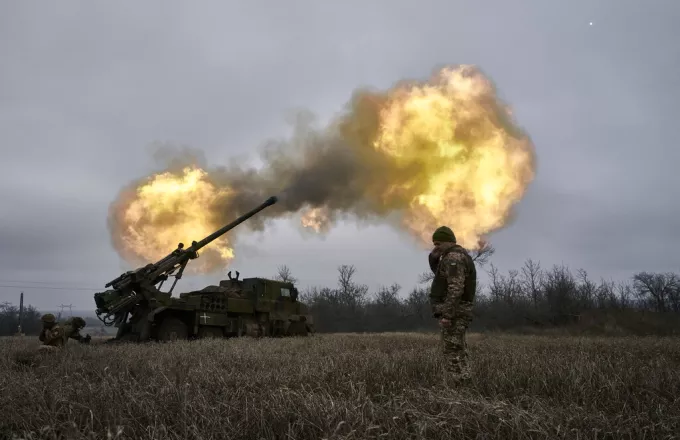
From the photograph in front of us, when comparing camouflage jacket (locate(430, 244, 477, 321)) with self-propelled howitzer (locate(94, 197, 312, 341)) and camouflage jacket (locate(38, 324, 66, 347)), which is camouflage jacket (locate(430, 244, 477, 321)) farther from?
self-propelled howitzer (locate(94, 197, 312, 341))

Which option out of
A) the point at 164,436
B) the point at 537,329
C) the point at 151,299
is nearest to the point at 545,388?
the point at 164,436

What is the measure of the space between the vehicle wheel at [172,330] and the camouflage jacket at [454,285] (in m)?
11.7

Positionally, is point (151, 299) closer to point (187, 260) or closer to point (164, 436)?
point (187, 260)

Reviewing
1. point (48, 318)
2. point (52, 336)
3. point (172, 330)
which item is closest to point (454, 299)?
point (52, 336)

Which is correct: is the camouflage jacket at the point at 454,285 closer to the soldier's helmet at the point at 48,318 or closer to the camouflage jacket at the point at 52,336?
the camouflage jacket at the point at 52,336

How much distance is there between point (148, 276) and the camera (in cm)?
1578

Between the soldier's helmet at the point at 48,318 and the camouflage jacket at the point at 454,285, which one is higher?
the camouflage jacket at the point at 454,285

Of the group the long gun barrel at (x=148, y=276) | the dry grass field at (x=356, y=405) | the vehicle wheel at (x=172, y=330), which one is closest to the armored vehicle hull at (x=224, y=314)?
the vehicle wheel at (x=172, y=330)

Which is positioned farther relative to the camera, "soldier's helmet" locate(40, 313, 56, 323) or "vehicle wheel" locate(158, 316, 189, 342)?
"vehicle wheel" locate(158, 316, 189, 342)

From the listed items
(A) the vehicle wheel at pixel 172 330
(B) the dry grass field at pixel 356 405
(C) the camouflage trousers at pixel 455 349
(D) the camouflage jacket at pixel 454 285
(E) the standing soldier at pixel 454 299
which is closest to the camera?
(B) the dry grass field at pixel 356 405

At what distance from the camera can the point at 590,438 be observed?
2.66 meters

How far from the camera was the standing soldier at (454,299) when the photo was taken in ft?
17.7

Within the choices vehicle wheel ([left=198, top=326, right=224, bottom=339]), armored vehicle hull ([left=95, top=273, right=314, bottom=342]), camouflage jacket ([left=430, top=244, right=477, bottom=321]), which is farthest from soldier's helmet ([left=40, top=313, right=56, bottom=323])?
camouflage jacket ([left=430, top=244, right=477, bottom=321])

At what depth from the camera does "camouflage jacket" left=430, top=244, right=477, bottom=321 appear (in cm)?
558
